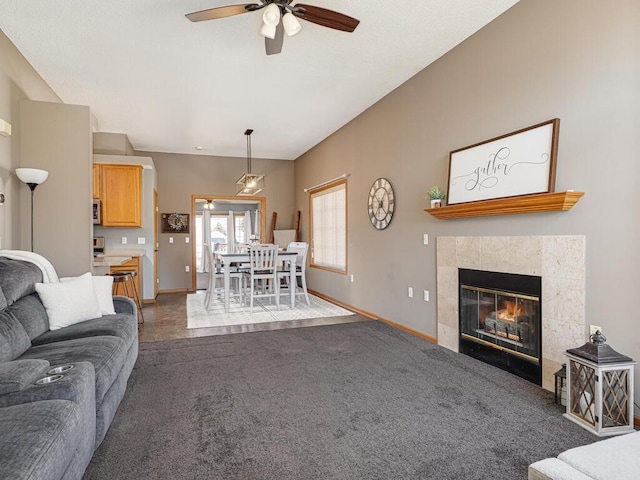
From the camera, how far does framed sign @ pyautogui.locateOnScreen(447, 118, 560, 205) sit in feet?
9.13

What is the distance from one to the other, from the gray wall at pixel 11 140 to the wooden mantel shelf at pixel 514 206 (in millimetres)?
3891

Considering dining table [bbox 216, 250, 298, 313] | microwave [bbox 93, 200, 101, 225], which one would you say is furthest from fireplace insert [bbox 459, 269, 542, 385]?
microwave [bbox 93, 200, 101, 225]

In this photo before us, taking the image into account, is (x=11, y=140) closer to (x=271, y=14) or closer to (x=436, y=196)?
(x=271, y=14)

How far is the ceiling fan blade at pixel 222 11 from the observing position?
2.53 meters

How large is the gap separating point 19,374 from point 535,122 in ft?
11.4

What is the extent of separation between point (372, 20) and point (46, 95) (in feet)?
12.3

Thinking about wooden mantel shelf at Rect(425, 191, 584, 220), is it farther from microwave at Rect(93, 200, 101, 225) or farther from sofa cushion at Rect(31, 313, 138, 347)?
microwave at Rect(93, 200, 101, 225)

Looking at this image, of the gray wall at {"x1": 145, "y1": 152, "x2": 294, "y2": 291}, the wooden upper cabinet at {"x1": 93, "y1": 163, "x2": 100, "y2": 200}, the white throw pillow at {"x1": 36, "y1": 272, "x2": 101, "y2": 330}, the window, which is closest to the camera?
the white throw pillow at {"x1": 36, "y1": 272, "x2": 101, "y2": 330}

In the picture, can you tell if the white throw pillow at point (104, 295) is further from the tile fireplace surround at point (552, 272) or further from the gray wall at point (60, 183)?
the tile fireplace surround at point (552, 272)

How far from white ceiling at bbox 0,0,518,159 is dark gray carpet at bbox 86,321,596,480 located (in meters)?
2.87

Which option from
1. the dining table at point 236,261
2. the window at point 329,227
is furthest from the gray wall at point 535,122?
the dining table at point 236,261

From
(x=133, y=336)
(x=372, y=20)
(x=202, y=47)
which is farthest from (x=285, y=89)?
(x=133, y=336)

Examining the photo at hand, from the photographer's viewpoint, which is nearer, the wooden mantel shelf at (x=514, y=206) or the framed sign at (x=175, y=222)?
the wooden mantel shelf at (x=514, y=206)

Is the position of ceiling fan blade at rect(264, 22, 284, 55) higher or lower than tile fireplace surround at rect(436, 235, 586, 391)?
higher
